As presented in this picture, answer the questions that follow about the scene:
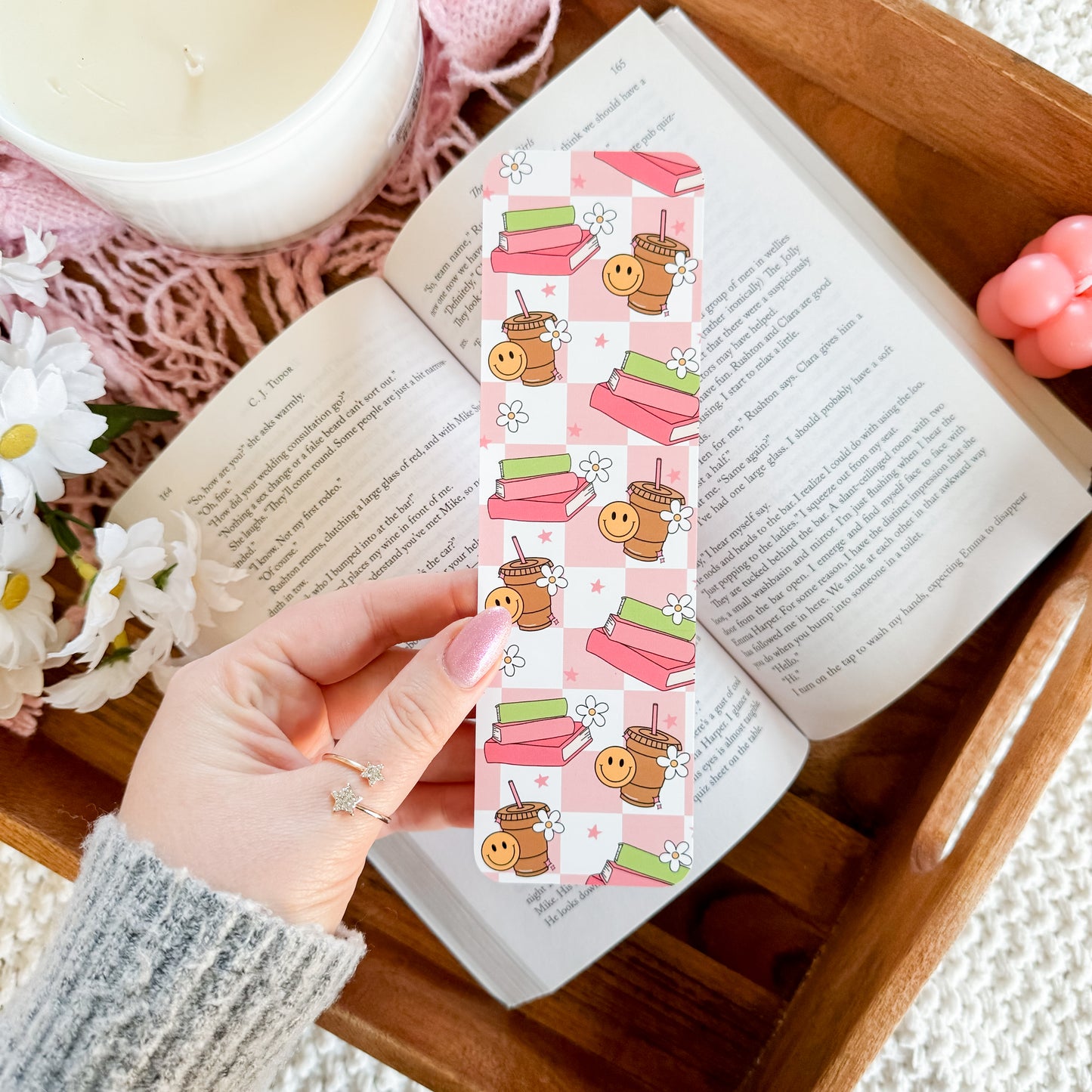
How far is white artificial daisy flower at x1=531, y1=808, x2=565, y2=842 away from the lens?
358mm

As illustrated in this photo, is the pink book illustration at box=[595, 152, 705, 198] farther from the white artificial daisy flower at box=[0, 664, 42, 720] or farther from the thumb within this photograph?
the white artificial daisy flower at box=[0, 664, 42, 720]

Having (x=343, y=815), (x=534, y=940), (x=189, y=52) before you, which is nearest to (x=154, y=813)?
(x=343, y=815)

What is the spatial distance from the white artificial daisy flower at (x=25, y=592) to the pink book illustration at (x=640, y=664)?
24cm

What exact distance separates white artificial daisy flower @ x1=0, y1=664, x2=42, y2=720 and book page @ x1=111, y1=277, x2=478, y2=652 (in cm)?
7

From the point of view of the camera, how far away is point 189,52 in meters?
0.35

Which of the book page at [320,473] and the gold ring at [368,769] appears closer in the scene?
the gold ring at [368,769]

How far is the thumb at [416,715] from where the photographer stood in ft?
1.01

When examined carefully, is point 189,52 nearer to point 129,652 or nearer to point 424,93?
point 424,93

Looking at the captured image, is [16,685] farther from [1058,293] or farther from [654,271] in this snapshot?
[1058,293]

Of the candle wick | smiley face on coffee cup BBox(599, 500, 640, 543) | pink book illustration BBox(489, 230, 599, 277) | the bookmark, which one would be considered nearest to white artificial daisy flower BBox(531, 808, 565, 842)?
the bookmark

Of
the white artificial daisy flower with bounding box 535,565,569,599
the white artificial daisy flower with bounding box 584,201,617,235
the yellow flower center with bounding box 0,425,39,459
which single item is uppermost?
the yellow flower center with bounding box 0,425,39,459

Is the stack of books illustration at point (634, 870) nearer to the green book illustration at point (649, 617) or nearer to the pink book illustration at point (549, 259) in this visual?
the green book illustration at point (649, 617)

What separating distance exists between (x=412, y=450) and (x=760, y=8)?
0.26 m

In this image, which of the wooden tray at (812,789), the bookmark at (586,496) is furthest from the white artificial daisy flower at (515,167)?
the wooden tray at (812,789)
